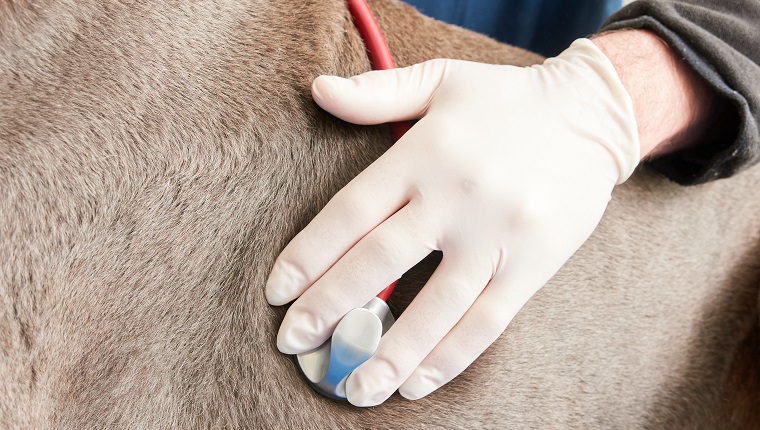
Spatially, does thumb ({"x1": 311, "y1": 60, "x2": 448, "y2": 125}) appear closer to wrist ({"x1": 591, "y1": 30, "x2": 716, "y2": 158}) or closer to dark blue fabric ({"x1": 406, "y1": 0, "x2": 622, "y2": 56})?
wrist ({"x1": 591, "y1": 30, "x2": 716, "y2": 158})

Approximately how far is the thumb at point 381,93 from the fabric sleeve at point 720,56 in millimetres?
460

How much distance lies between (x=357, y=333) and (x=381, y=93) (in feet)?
1.29

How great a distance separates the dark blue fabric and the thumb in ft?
2.48

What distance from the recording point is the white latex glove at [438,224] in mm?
955

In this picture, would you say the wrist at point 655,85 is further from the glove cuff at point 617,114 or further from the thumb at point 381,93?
the thumb at point 381,93

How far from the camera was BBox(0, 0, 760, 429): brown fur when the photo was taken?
35.4 inches

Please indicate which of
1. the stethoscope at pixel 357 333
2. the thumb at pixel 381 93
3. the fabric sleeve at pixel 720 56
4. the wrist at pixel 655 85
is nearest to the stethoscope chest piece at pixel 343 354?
the stethoscope at pixel 357 333

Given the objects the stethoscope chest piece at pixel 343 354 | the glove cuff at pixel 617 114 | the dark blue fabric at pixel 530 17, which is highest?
the glove cuff at pixel 617 114

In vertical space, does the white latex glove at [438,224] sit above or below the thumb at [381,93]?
below

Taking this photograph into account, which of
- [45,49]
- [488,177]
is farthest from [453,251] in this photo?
[45,49]

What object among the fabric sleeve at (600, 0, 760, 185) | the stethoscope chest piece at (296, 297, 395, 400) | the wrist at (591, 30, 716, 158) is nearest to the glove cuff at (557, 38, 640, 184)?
the wrist at (591, 30, 716, 158)

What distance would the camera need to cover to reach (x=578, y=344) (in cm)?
115

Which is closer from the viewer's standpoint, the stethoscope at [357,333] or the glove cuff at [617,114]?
the stethoscope at [357,333]

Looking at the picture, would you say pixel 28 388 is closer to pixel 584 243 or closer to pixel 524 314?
pixel 524 314
